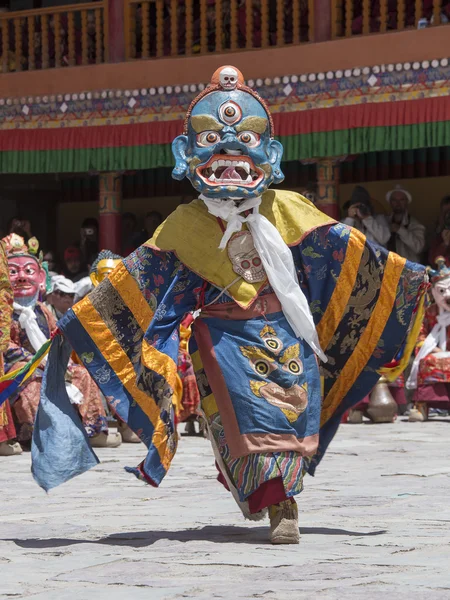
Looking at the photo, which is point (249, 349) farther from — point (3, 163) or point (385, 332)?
point (3, 163)

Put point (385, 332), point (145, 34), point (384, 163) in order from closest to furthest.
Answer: point (385, 332) → point (145, 34) → point (384, 163)

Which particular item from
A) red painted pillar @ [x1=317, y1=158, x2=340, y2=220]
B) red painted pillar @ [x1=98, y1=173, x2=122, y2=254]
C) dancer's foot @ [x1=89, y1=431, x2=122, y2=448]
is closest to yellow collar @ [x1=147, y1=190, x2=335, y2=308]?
dancer's foot @ [x1=89, y1=431, x2=122, y2=448]

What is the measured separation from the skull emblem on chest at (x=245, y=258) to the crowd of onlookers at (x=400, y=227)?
7.28 m

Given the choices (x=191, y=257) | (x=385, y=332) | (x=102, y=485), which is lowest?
(x=102, y=485)

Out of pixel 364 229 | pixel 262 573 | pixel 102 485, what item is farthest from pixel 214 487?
pixel 364 229

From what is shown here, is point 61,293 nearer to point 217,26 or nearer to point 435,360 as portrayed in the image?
point 435,360

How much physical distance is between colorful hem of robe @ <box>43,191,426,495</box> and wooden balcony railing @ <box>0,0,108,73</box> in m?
8.72

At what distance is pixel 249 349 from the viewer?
5.04 metres

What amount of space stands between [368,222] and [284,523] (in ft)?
26.4

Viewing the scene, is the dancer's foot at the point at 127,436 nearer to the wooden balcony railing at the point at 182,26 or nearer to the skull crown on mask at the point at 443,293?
the skull crown on mask at the point at 443,293

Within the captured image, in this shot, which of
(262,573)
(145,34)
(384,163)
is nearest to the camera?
(262,573)

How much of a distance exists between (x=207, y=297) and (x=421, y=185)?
9.53m

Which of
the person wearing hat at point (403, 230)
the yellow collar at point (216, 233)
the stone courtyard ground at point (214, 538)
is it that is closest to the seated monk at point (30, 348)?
the stone courtyard ground at point (214, 538)

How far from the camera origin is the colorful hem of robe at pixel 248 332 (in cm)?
503
